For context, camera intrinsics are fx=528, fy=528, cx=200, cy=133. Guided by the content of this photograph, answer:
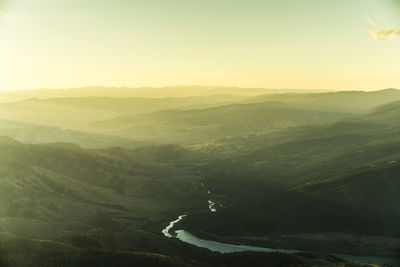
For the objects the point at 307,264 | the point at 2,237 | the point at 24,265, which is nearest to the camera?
the point at 24,265

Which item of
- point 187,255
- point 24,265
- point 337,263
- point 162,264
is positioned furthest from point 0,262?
point 337,263

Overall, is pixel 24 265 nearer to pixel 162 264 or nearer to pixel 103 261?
pixel 103 261

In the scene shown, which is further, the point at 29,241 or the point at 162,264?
the point at 29,241

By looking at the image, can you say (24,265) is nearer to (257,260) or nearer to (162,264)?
(162,264)

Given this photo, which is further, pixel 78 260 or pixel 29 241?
pixel 29 241

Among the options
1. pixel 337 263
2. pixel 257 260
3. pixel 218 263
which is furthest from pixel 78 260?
pixel 337 263

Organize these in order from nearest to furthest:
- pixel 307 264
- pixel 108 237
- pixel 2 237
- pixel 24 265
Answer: pixel 24 265
pixel 307 264
pixel 2 237
pixel 108 237

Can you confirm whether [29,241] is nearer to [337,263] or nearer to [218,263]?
[218,263]

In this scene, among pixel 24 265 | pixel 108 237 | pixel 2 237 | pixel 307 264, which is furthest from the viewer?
pixel 108 237

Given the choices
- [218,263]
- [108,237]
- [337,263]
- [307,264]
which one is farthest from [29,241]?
[337,263]
